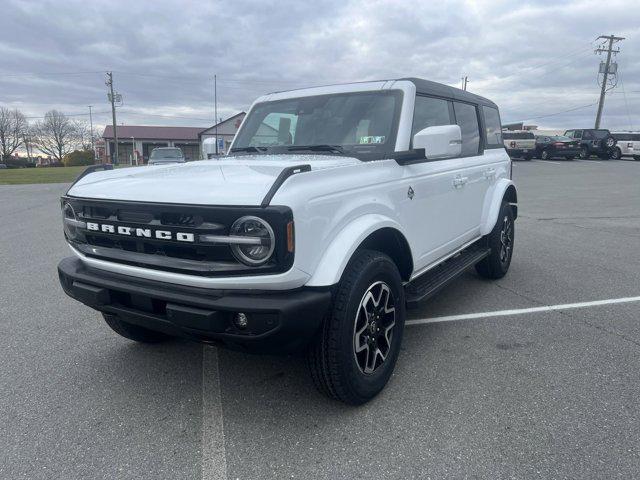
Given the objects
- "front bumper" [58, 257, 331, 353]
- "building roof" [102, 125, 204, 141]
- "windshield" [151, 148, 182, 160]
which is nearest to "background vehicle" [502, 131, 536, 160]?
"windshield" [151, 148, 182, 160]

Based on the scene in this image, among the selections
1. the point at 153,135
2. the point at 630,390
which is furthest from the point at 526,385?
the point at 153,135

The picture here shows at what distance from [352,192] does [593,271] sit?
175 inches

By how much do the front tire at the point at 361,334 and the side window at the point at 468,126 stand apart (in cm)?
216

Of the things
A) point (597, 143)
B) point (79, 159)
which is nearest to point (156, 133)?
point (79, 159)

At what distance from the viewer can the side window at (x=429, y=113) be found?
12.1 ft

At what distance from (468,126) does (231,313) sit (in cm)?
345

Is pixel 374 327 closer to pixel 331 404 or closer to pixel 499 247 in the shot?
pixel 331 404

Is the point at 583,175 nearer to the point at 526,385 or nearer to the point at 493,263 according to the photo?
the point at 493,263

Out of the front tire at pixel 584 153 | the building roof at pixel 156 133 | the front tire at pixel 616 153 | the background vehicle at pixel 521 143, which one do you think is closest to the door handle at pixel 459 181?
the background vehicle at pixel 521 143

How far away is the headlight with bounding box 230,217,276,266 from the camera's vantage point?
228 cm

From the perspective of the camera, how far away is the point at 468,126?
4797mm

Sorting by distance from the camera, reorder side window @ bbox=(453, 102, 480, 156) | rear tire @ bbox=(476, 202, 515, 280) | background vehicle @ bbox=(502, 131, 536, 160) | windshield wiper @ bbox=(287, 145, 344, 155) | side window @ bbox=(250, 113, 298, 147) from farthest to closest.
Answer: background vehicle @ bbox=(502, 131, 536, 160) → rear tire @ bbox=(476, 202, 515, 280) → side window @ bbox=(453, 102, 480, 156) → side window @ bbox=(250, 113, 298, 147) → windshield wiper @ bbox=(287, 145, 344, 155)

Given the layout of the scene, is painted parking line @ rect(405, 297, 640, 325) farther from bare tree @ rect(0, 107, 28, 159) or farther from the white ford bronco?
bare tree @ rect(0, 107, 28, 159)

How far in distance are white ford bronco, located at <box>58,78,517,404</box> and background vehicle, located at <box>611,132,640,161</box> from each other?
34.7 m
